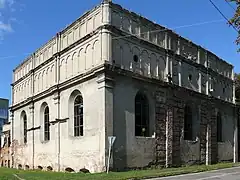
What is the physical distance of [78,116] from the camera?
2623 cm

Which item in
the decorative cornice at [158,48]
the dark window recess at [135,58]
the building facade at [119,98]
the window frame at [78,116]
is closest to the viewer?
the building facade at [119,98]

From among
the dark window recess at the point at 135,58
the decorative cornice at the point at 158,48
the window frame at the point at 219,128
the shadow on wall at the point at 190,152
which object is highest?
the decorative cornice at the point at 158,48

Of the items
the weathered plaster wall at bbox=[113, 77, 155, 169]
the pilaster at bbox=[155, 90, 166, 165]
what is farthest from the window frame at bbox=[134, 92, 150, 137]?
the pilaster at bbox=[155, 90, 166, 165]

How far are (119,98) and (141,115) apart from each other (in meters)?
2.85

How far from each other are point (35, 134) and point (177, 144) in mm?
13220

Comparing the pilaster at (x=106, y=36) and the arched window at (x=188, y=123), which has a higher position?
the pilaster at (x=106, y=36)

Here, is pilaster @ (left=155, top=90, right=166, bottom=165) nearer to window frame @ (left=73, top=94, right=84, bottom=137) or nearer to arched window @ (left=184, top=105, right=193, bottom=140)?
arched window @ (left=184, top=105, right=193, bottom=140)

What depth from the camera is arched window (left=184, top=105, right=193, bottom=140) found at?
30.5 metres

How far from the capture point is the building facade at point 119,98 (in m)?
23.4

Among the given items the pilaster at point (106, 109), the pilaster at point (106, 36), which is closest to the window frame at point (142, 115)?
the pilaster at point (106, 109)

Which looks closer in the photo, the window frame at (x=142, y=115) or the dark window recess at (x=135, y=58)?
the window frame at (x=142, y=115)

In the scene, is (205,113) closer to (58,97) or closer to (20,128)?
(58,97)

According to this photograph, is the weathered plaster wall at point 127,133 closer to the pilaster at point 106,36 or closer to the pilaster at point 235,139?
the pilaster at point 106,36

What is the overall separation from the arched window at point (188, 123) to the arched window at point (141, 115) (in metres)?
5.70
